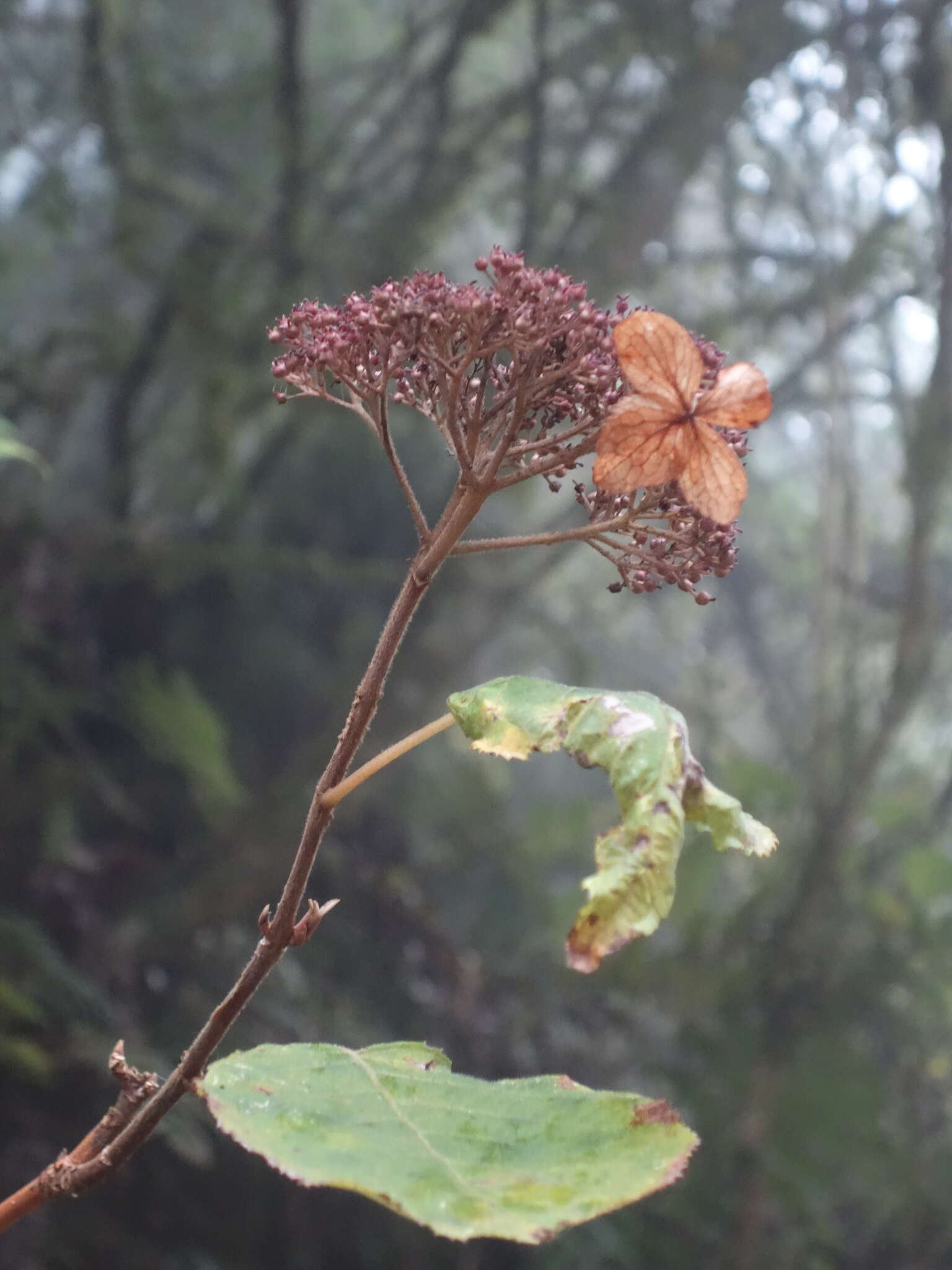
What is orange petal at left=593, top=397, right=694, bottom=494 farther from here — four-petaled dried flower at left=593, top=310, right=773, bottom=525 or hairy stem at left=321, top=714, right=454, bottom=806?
hairy stem at left=321, top=714, right=454, bottom=806

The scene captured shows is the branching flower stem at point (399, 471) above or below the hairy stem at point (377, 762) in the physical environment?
above

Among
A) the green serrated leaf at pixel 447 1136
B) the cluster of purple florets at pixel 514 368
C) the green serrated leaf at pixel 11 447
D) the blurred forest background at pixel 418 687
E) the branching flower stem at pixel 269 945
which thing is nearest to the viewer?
the green serrated leaf at pixel 447 1136

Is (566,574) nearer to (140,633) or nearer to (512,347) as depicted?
(140,633)

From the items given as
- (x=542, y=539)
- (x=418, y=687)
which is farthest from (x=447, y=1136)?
(x=418, y=687)

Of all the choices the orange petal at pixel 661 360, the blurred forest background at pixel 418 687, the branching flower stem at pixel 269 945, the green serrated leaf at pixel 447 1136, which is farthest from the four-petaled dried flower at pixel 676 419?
the blurred forest background at pixel 418 687

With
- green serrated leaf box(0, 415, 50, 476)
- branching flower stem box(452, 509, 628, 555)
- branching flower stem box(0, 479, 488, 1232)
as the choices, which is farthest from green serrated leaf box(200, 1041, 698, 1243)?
green serrated leaf box(0, 415, 50, 476)

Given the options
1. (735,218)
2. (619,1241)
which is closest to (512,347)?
(619,1241)

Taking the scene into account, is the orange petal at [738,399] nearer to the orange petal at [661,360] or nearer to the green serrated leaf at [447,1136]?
the orange petal at [661,360]
